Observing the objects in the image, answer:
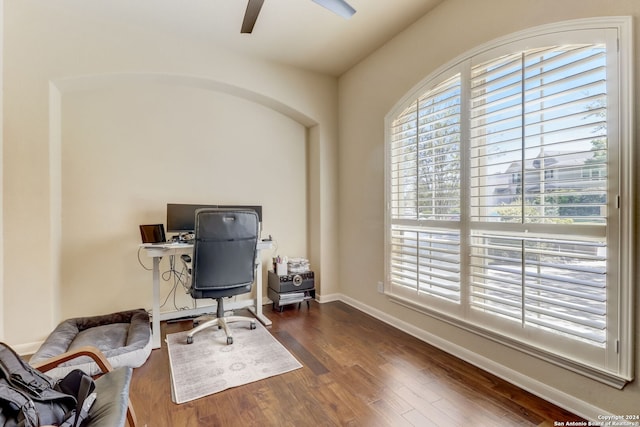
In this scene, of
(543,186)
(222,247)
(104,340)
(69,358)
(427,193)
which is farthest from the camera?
(427,193)

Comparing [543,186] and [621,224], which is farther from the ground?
[543,186]

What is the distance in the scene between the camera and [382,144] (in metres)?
3.18

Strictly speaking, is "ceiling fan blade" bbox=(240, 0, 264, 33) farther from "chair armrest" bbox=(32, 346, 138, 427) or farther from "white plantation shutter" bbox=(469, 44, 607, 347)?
"chair armrest" bbox=(32, 346, 138, 427)

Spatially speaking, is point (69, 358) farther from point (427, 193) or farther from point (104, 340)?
point (427, 193)

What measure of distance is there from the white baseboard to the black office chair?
1.62 metres

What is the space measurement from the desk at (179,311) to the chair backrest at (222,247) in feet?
0.82

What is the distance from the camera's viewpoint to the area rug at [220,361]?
1983 mm

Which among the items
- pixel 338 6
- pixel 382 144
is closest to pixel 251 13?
pixel 338 6

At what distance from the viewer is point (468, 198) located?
2.29m

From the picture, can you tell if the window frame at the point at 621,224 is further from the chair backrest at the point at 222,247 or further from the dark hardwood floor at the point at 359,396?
the chair backrest at the point at 222,247

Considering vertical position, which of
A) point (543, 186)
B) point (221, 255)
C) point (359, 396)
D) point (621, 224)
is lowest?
point (359, 396)

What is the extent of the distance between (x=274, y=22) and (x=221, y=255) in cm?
223

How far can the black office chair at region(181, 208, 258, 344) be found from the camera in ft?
8.12

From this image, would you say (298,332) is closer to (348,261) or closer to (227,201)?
(348,261)
